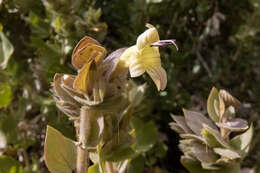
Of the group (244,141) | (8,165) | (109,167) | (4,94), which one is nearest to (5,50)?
(4,94)

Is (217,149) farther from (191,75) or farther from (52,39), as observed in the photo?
(191,75)

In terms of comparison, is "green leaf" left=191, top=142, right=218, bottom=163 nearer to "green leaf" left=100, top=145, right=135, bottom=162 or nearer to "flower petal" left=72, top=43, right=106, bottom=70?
"green leaf" left=100, top=145, right=135, bottom=162

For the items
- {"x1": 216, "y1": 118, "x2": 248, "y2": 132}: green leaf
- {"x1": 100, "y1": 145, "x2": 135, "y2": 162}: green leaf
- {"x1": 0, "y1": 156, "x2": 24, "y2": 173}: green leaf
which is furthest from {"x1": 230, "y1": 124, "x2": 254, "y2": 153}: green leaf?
{"x1": 0, "y1": 156, "x2": 24, "y2": 173}: green leaf

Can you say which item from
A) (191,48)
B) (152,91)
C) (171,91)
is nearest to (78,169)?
(152,91)

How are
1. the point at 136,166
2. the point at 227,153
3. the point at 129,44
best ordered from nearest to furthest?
the point at 227,153
the point at 136,166
the point at 129,44

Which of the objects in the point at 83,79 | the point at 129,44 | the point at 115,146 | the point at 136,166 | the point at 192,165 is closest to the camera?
the point at 83,79

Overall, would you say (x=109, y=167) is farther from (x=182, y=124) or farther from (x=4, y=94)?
(x=4, y=94)
